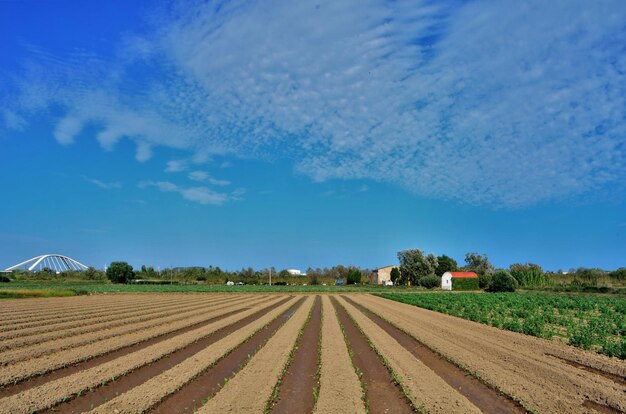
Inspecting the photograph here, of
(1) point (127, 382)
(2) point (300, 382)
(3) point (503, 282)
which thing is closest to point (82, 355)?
(1) point (127, 382)

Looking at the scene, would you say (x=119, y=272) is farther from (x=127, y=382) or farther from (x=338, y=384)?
(x=338, y=384)

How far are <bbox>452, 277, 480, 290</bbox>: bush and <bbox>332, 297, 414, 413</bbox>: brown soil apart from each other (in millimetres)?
72804

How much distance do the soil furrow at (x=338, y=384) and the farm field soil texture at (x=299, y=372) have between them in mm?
33

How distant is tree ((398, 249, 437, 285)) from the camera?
105 m

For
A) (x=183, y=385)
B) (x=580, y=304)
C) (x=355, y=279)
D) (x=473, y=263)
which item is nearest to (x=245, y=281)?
(x=355, y=279)

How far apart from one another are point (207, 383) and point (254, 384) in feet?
4.06

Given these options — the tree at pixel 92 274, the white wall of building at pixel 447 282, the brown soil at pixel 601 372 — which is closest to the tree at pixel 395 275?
the white wall of building at pixel 447 282

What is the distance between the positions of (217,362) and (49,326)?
1376 cm

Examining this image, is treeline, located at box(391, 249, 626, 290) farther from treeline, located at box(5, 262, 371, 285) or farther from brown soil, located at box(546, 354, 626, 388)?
brown soil, located at box(546, 354, 626, 388)

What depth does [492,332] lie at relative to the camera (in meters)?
19.9

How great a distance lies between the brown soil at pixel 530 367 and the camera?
9039mm

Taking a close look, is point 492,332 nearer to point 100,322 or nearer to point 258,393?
point 258,393

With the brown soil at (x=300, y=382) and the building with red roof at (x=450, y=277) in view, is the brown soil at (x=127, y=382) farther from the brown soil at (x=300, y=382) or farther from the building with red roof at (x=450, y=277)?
the building with red roof at (x=450, y=277)

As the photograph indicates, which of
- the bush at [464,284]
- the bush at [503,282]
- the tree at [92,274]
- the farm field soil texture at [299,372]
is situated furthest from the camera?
the tree at [92,274]
